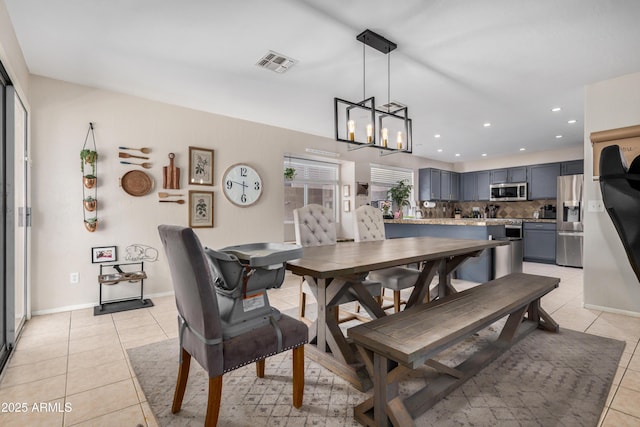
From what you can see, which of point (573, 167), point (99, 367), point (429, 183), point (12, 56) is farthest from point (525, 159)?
point (12, 56)

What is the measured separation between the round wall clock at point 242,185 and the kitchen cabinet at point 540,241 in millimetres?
5556

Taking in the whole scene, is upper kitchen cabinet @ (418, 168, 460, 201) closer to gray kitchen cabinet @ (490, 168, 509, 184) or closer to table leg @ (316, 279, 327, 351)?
gray kitchen cabinet @ (490, 168, 509, 184)

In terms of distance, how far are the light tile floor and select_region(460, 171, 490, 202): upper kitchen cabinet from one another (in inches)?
176

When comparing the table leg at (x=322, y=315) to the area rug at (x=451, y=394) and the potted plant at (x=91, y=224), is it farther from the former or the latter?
the potted plant at (x=91, y=224)

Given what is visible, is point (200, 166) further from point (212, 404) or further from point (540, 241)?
point (540, 241)

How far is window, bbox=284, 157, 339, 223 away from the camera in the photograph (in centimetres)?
535

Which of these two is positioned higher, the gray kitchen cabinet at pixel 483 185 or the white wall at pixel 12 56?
the white wall at pixel 12 56

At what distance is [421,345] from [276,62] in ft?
8.38

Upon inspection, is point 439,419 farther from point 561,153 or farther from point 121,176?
point 561,153

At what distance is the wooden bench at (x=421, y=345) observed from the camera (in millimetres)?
1396

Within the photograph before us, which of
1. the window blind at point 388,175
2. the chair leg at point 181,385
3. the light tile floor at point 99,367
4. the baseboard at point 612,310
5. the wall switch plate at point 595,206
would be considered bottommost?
the light tile floor at point 99,367

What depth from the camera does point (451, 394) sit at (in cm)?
178

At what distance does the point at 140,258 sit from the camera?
3709mm

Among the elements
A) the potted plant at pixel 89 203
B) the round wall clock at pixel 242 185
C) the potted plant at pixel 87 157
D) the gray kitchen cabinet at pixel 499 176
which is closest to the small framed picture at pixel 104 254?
the potted plant at pixel 89 203
